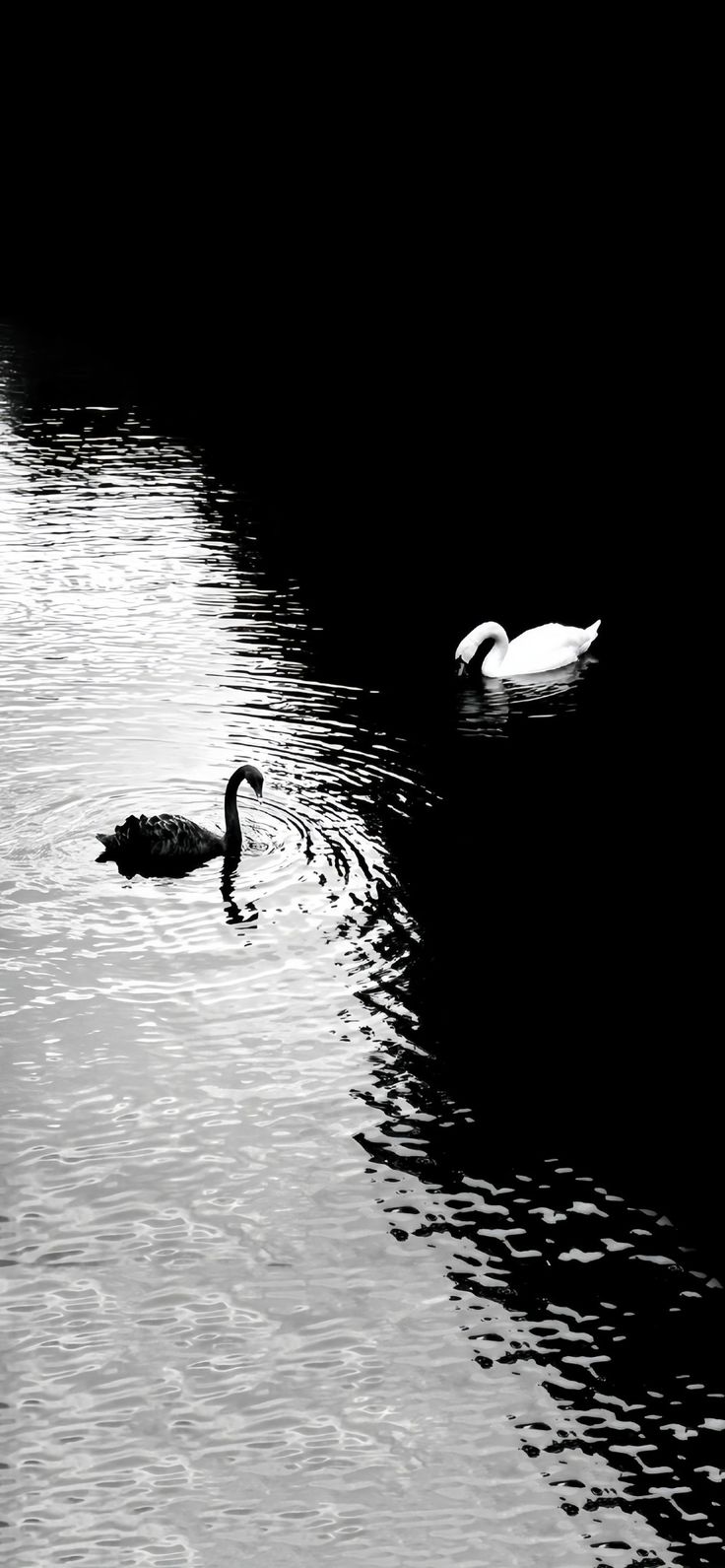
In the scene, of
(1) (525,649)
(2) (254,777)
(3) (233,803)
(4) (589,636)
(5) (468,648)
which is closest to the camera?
(3) (233,803)

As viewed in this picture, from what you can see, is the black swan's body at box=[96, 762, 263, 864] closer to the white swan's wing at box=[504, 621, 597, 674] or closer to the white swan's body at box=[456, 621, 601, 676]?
the white swan's body at box=[456, 621, 601, 676]

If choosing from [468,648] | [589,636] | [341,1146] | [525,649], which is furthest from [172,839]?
[589,636]

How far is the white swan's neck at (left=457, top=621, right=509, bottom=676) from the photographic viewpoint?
830 inches

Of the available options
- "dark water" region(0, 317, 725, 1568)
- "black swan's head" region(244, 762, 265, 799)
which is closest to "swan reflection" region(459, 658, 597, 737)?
"dark water" region(0, 317, 725, 1568)

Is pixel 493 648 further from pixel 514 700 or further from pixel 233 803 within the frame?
pixel 233 803

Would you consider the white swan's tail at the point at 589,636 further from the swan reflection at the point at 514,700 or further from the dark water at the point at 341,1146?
the dark water at the point at 341,1146

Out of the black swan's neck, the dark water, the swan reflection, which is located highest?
the black swan's neck

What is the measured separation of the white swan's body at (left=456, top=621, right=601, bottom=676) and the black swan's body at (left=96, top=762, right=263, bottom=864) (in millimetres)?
6780

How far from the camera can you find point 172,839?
14.3m

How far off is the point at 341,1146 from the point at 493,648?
10922 millimetres

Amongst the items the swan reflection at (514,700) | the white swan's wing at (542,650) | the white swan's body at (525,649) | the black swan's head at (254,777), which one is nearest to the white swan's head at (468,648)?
the white swan's body at (525,649)

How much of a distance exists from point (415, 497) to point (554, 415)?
29.0 ft

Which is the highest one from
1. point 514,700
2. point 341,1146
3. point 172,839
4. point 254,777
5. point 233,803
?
point 254,777

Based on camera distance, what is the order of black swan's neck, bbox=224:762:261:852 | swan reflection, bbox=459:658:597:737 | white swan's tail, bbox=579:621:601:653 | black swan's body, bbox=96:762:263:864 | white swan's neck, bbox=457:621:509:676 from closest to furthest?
black swan's body, bbox=96:762:263:864
black swan's neck, bbox=224:762:261:852
swan reflection, bbox=459:658:597:737
white swan's neck, bbox=457:621:509:676
white swan's tail, bbox=579:621:601:653
